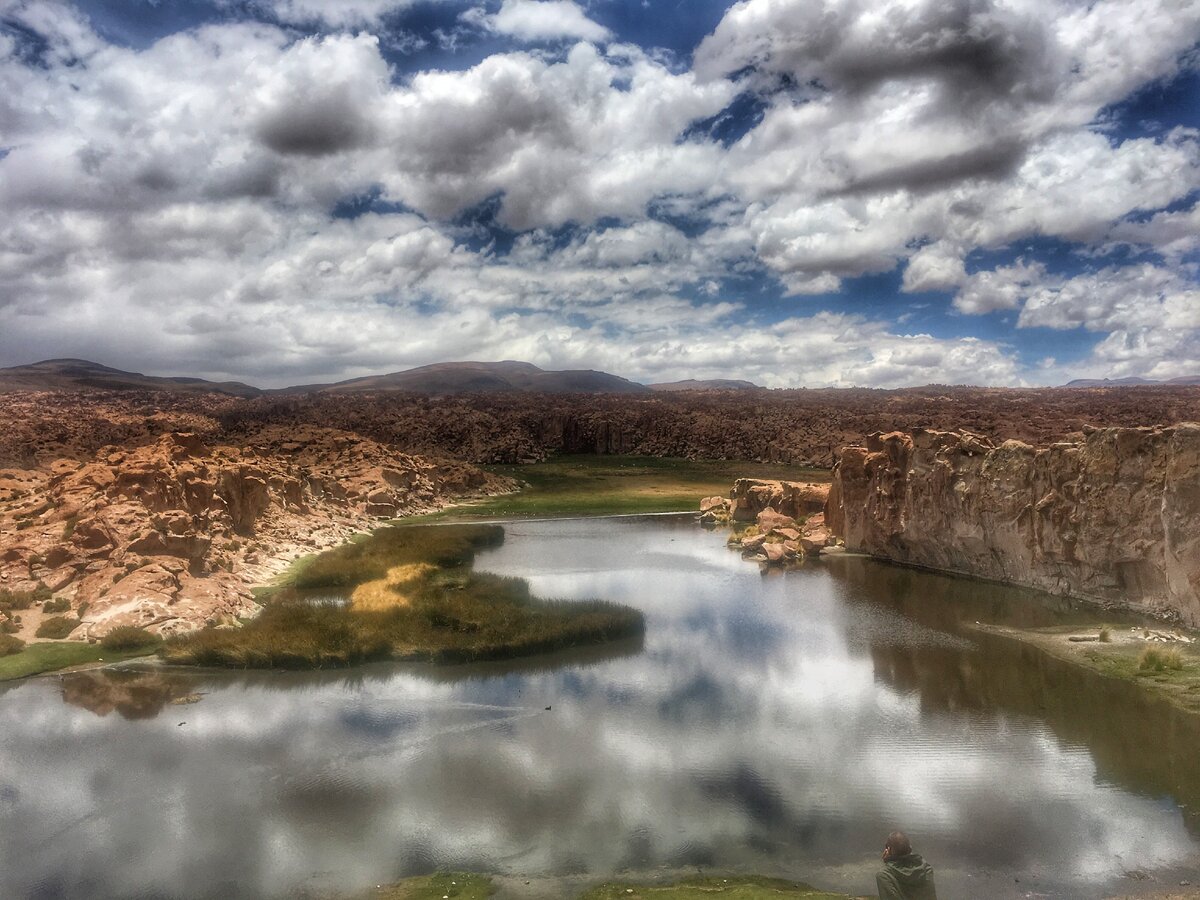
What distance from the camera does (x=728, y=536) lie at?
4662 cm

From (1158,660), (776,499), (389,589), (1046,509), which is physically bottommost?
(389,589)

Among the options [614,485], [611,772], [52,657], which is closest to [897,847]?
[611,772]

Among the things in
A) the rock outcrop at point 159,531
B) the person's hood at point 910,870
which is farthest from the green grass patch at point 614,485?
the person's hood at point 910,870

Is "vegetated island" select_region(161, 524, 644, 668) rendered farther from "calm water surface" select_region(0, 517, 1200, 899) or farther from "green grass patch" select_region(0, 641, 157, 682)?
"green grass patch" select_region(0, 641, 157, 682)

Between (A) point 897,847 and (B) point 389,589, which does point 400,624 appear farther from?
(A) point 897,847

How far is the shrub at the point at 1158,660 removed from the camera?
19688mm

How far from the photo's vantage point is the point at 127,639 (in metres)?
21.8

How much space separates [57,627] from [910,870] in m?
23.2

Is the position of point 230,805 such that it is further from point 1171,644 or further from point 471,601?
point 1171,644

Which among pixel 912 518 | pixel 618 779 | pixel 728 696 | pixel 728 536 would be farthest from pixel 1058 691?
pixel 728 536

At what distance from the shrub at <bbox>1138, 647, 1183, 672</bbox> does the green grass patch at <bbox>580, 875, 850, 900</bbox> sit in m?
14.0

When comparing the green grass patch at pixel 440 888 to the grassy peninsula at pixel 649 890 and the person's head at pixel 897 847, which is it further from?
the person's head at pixel 897 847

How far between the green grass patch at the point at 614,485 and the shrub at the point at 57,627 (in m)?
30.6

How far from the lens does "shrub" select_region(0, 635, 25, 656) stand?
67.9 ft
